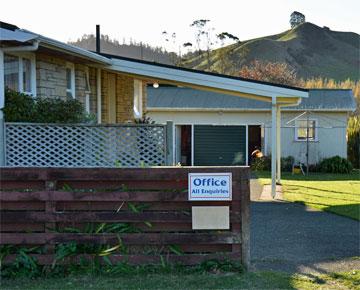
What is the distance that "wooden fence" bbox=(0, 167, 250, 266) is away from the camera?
20.5 feet

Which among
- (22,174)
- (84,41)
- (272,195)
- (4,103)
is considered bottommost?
(272,195)

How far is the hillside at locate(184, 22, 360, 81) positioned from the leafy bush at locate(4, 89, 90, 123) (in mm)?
51483

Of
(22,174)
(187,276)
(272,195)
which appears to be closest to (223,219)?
(187,276)

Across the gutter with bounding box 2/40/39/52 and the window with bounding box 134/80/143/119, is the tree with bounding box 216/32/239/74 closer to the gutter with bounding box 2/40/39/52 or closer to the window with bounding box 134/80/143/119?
the window with bounding box 134/80/143/119

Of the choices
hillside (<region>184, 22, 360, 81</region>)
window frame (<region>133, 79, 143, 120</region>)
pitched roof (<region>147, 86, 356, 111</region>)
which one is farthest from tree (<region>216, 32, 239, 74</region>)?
window frame (<region>133, 79, 143, 120</region>)

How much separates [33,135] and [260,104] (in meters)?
16.6

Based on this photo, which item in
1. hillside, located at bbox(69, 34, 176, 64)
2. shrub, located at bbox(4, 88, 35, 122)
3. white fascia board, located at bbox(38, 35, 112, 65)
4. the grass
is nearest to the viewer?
the grass

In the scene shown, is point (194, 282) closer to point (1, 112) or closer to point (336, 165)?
point (1, 112)

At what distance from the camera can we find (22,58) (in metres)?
11.2

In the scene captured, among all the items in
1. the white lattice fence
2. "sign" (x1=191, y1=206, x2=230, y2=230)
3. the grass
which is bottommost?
the grass

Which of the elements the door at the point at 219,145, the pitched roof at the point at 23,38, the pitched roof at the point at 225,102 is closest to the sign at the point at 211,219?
the pitched roof at the point at 23,38

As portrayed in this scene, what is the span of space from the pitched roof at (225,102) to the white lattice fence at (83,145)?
578 inches

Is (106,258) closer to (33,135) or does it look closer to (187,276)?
(187,276)

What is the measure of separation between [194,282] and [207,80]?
8.18 meters
